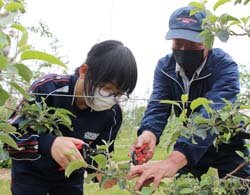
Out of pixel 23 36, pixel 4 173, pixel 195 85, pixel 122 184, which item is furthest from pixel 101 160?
pixel 4 173

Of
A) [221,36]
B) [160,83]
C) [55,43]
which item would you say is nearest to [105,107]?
[160,83]

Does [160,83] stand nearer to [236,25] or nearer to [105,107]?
[105,107]

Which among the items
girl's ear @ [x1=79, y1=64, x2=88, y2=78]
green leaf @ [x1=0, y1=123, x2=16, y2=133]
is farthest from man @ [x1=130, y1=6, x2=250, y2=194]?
green leaf @ [x1=0, y1=123, x2=16, y2=133]

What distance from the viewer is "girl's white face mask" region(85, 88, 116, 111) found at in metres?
1.66

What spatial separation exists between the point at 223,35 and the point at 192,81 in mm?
757

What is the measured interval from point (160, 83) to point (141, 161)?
1.26ft

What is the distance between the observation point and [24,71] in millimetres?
803

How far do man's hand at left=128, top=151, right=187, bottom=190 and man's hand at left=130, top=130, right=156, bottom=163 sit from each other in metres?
0.19

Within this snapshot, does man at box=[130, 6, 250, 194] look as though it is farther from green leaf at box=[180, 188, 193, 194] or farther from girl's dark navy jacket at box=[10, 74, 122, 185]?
green leaf at box=[180, 188, 193, 194]

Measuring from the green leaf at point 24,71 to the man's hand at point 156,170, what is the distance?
0.57m

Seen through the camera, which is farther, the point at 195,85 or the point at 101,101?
the point at 195,85

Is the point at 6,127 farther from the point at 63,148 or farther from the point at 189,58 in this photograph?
the point at 189,58

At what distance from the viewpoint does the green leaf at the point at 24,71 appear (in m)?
0.79

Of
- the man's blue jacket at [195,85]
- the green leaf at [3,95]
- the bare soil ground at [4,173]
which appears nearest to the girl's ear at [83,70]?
the man's blue jacket at [195,85]
